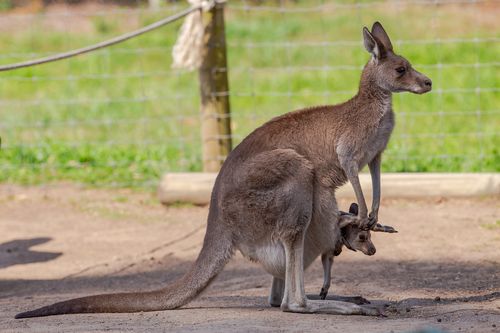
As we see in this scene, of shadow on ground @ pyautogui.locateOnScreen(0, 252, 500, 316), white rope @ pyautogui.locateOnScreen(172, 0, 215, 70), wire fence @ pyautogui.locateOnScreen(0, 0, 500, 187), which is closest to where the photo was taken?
shadow on ground @ pyautogui.locateOnScreen(0, 252, 500, 316)

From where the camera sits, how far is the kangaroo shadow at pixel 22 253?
6.54m

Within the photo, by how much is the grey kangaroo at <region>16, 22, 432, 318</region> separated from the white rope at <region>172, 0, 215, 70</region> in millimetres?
2660

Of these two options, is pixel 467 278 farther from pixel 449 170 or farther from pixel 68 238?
pixel 68 238

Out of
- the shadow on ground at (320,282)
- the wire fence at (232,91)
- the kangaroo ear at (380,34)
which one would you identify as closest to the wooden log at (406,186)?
the wire fence at (232,91)

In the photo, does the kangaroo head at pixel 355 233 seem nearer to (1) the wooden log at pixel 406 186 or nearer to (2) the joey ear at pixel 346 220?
(2) the joey ear at pixel 346 220

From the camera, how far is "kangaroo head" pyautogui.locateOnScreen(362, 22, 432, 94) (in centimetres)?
488

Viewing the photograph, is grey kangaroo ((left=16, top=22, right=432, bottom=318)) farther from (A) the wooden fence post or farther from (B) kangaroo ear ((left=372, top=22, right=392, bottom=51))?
(A) the wooden fence post

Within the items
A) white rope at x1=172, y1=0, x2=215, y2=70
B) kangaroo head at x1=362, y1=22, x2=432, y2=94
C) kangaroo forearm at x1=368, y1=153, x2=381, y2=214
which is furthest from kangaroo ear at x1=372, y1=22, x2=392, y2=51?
white rope at x1=172, y1=0, x2=215, y2=70

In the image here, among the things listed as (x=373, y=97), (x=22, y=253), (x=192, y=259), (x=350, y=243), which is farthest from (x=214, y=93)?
(x=350, y=243)

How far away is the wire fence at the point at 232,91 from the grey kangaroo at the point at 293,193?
7.72 ft

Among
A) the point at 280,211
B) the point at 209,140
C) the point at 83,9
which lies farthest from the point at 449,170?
the point at 83,9

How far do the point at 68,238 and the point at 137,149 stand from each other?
2.08m

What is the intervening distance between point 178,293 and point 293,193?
783 mm

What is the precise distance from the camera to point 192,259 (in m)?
6.44
